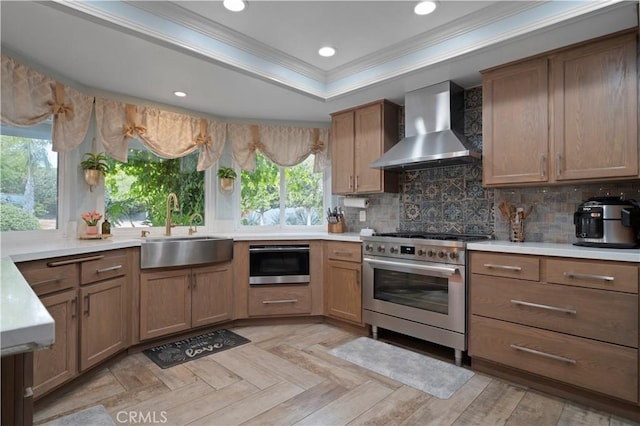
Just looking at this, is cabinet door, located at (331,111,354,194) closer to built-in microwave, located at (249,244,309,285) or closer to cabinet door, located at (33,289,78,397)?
built-in microwave, located at (249,244,309,285)

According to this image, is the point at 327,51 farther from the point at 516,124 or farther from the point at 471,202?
the point at 471,202

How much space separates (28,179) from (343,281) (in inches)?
110

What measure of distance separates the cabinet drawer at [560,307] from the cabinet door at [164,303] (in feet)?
7.77

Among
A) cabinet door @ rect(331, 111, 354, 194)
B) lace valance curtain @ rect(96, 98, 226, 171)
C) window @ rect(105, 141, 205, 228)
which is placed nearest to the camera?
lace valance curtain @ rect(96, 98, 226, 171)

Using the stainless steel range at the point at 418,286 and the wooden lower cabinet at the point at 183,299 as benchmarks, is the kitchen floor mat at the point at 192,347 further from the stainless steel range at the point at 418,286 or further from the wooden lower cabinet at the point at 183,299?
the stainless steel range at the point at 418,286

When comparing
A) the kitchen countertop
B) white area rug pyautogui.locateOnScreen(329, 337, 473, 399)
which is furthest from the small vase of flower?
white area rug pyautogui.locateOnScreen(329, 337, 473, 399)

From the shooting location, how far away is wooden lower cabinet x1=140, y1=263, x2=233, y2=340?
2.80 metres

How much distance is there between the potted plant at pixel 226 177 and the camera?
3.88 metres

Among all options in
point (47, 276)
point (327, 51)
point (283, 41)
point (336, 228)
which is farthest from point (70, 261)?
point (336, 228)

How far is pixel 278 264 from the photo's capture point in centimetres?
345

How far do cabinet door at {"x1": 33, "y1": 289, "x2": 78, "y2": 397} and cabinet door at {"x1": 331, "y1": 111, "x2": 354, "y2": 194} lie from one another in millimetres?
2528

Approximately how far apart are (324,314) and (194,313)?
1259 millimetres

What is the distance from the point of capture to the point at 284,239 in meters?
3.41

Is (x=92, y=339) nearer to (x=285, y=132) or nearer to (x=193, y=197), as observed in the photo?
(x=193, y=197)
